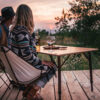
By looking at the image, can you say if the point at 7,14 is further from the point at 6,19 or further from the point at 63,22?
the point at 63,22

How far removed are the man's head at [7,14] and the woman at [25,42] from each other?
208 mm

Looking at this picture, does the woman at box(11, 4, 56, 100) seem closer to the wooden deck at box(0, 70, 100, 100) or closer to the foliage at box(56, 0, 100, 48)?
the wooden deck at box(0, 70, 100, 100)

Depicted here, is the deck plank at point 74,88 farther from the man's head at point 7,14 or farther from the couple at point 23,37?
the man's head at point 7,14

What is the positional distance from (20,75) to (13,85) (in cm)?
129

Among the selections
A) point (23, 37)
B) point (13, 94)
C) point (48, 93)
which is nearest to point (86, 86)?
point (48, 93)

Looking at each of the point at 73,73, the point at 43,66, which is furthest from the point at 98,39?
the point at 43,66

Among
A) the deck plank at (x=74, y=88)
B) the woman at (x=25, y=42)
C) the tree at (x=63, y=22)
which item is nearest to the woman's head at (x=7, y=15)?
the woman at (x=25, y=42)

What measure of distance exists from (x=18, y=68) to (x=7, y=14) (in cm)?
75

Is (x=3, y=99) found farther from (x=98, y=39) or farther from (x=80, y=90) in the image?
(x=98, y=39)

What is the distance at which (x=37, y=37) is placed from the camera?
9.91ft

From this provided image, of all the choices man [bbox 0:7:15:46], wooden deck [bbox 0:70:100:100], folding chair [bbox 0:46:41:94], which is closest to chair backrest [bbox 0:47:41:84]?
folding chair [bbox 0:46:41:94]

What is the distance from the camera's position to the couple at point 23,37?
7.03 ft

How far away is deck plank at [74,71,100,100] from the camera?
2885 millimetres

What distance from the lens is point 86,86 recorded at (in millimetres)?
3369
